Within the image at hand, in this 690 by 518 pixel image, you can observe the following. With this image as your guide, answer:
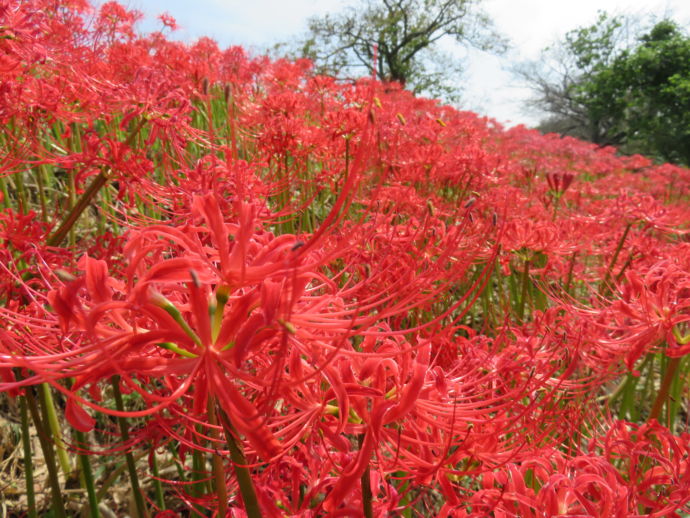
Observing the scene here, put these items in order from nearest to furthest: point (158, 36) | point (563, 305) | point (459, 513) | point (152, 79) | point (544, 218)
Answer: point (459, 513) < point (563, 305) < point (152, 79) < point (544, 218) < point (158, 36)

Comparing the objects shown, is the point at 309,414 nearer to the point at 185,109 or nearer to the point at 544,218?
the point at 185,109

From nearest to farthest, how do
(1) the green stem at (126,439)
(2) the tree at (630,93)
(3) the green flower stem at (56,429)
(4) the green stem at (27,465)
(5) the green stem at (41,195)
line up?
(1) the green stem at (126,439), (4) the green stem at (27,465), (3) the green flower stem at (56,429), (5) the green stem at (41,195), (2) the tree at (630,93)

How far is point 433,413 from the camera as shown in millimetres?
839

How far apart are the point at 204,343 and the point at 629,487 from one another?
0.92 metres

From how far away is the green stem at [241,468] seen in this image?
2.24 feet

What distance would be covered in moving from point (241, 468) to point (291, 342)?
201 mm

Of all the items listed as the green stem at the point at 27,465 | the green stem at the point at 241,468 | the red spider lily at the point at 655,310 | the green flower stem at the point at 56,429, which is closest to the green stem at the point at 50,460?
the green stem at the point at 27,465

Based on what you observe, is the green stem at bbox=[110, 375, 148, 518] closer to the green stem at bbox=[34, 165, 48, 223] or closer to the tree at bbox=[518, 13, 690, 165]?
the green stem at bbox=[34, 165, 48, 223]

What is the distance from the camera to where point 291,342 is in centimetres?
70

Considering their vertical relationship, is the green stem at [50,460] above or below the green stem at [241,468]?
below

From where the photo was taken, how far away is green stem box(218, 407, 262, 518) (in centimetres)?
68

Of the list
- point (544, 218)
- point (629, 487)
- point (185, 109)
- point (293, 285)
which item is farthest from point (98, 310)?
point (544, 218)

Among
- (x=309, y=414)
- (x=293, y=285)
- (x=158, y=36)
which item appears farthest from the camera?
(x=158, y=36)

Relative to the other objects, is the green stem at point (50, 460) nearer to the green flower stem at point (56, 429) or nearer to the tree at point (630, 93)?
the green flower stem at point (56, 429)
